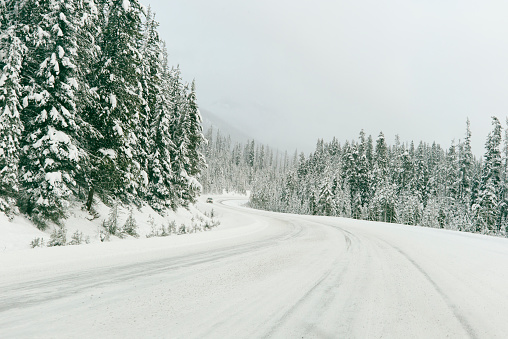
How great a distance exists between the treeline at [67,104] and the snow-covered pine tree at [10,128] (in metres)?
0.03

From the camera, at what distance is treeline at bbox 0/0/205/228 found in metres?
11.5

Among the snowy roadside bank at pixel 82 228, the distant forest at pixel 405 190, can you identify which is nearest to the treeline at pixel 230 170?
the distant forest at pixel 405 190

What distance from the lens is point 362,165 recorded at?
64.7 m

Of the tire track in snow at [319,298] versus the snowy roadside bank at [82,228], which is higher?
the tire track in snow at [319,298]

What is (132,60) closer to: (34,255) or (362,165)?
(34,255)

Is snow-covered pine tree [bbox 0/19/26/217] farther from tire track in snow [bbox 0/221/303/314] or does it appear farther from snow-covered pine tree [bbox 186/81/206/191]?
snow-covered pine tree [bbox 186/81/206/191]

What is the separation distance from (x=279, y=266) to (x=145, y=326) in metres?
3.75

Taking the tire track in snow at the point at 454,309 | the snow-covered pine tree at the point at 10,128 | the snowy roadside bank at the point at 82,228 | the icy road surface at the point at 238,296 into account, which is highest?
the snow-covered pine tree at the point at 10,128

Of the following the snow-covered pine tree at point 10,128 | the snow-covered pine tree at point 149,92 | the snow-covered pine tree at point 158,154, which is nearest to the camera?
the snow-covered pine tree at point 10,128

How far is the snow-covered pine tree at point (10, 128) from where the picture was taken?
10617mm

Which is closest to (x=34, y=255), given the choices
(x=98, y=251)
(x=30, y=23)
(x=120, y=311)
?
(x=98, y=251)

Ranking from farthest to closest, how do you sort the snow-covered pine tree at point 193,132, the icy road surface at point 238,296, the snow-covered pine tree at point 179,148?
the snow-covered pine tree at point 193,132 → the snow-covered pine tree at point 179,148 → the icy road surface at point 238,296

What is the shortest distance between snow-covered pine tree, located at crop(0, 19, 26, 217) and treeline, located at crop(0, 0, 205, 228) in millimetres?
34

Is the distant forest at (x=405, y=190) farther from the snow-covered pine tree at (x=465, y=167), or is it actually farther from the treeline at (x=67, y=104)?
the treeline at (x=67, y=104)
